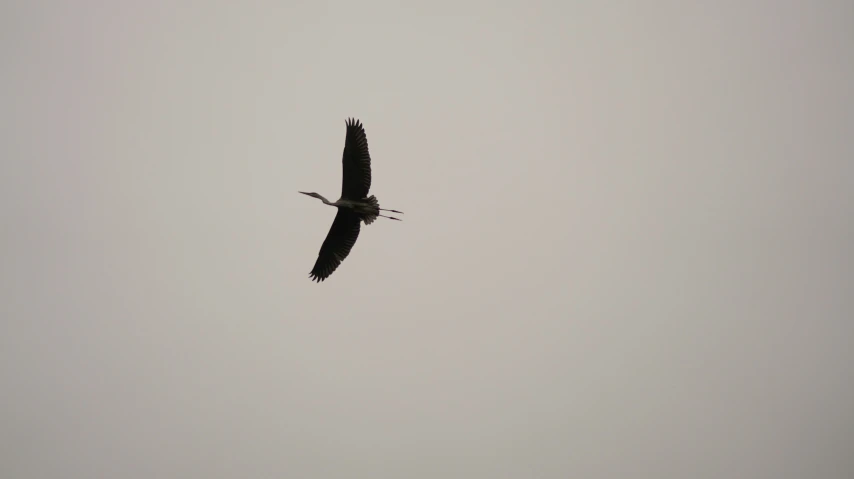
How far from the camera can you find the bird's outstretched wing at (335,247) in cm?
3148

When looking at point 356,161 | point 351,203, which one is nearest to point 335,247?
point 351,203

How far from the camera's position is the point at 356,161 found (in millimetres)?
29672

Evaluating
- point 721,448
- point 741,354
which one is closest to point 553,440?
point 721,448

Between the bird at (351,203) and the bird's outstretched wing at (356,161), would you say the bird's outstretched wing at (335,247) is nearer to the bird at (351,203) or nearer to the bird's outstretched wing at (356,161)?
the bird at (351,203)

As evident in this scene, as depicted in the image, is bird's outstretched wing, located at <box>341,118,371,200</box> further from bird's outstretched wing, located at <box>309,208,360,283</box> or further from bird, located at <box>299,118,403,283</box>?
bird's outstretched wing, located at <box>309,208,360,283</box>

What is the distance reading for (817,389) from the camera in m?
174

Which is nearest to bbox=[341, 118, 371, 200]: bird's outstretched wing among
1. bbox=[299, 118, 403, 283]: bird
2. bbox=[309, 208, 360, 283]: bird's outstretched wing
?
bbox=[299, 118, 403, 283]: bird

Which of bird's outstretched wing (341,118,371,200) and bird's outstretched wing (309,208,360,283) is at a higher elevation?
bird's outstretched wing (341,118,371,200)

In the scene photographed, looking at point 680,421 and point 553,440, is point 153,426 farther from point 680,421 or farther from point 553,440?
point 680,421

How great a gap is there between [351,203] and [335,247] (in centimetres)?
243

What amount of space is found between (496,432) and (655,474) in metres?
30.7

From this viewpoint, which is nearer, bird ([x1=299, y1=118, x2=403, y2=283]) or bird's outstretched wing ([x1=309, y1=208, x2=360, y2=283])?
bird ([x1=299, y1=118, x2=403, y2=283])

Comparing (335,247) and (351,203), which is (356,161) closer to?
(351,203)

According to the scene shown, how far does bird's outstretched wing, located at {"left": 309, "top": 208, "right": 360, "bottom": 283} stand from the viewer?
3148cm
